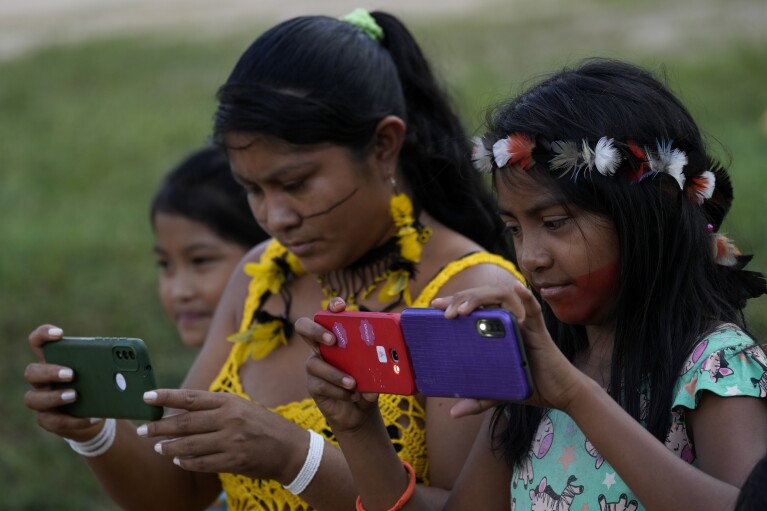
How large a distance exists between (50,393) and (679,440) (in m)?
1.46

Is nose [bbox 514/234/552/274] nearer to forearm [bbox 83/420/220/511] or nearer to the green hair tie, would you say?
the green hair tie

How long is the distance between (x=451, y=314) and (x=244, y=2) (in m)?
12.7

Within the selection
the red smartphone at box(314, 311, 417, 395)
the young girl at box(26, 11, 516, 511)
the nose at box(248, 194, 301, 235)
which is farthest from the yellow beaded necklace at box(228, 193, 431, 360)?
the red smartphone at box(314, 311, 417, 395)

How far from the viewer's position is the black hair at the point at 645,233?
215cm

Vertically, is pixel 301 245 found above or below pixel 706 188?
below

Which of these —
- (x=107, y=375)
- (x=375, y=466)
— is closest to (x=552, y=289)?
(x=375, y=466)

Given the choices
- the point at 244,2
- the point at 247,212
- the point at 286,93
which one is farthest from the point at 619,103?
the point at 244,2

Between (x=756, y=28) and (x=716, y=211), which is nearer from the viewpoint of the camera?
(x=716, y=211)

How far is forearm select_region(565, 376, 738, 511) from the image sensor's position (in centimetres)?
190

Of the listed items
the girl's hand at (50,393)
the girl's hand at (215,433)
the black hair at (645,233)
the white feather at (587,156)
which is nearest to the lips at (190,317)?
the girl's hand at (50,393)

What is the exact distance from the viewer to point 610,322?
→ 7.54 feet

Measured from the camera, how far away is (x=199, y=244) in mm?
4078

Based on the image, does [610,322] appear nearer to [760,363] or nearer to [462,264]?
[760,363]

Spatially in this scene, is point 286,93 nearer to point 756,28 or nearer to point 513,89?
point 513,89
